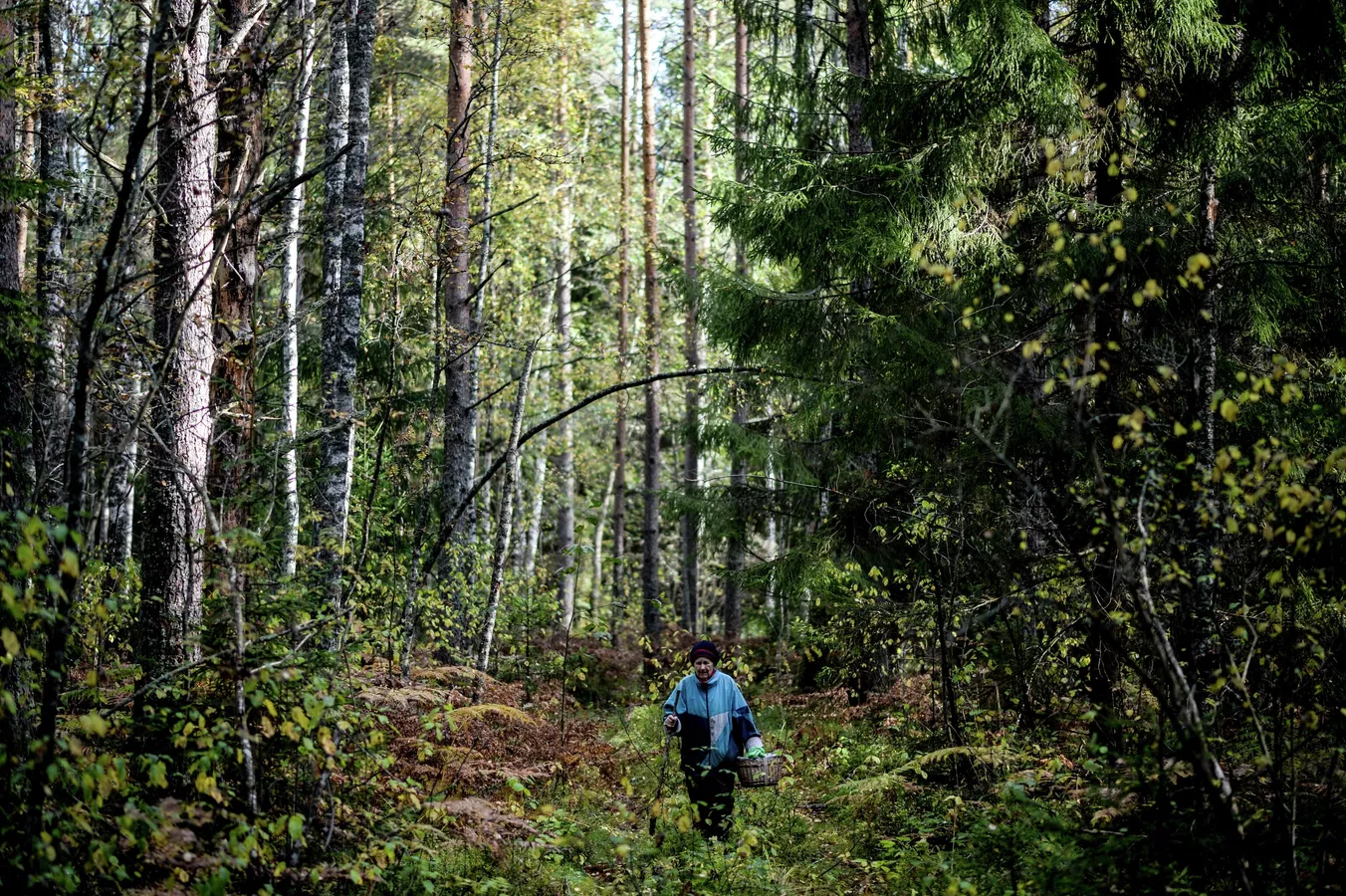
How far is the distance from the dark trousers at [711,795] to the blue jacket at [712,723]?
8 cm

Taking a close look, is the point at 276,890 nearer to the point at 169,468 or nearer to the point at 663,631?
the point at 169,468

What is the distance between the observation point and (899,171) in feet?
32.4

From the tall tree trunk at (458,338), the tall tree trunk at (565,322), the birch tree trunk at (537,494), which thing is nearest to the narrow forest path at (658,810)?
the tall tree trunk at (458,338)

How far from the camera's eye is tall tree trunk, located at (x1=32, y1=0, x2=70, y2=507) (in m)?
6.33

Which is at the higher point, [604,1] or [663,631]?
[604,1]

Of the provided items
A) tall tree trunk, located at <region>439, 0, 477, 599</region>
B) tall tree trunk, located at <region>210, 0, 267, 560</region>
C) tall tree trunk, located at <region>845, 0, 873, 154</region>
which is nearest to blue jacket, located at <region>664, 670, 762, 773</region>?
tall tree trunk, located at <region>210, 0, 267, 560</region>

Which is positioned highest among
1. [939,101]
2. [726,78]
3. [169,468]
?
[726,78]

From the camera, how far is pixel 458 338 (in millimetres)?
11695

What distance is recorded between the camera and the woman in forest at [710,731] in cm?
716

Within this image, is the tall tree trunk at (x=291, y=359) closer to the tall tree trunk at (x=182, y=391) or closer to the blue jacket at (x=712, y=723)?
the tall tree trunk at (x=182, y=391)

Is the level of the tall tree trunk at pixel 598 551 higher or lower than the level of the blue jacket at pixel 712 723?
higher

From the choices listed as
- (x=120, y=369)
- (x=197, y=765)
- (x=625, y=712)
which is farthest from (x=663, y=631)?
(x=197, y=765)

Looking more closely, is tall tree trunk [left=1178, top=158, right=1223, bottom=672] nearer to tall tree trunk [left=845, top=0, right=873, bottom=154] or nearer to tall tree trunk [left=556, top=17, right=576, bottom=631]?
tall tree trunk [left=845, top=0, right=873, bottom=154]

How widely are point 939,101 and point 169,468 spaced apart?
27.2 ft
